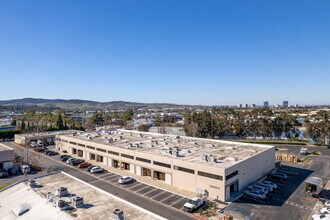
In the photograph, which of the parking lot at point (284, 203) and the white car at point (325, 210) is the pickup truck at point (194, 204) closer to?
the parking lot at point (284, 203)

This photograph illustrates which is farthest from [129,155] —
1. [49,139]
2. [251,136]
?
[251,136]

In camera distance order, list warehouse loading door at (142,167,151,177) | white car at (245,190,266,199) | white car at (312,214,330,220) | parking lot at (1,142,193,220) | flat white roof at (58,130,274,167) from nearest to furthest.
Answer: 1. white car at (312,214,330,220)
2. parking lot at (1,142,193,220)
3. white car at (245,190,266,199)
4. flat white roof at (58,130,274,167)
5. warehouse loading door at (142,167,151,177)

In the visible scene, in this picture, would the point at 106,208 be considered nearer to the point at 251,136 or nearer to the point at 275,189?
the point at 275,189

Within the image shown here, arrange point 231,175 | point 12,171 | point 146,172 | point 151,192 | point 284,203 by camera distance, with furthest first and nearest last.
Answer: point 12,171 < point 146,172 < point 151,192 < point 231,175 < point 284,203

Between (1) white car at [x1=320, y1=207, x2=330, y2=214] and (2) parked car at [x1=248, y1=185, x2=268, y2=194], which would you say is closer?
(1) white car at [x1=320, y1=207, x2=330, y2=214]

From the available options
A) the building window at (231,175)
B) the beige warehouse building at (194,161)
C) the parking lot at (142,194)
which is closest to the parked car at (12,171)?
the parking lot at (142,194)

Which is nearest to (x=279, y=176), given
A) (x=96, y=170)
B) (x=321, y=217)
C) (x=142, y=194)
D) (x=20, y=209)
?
(x=321, y=217)

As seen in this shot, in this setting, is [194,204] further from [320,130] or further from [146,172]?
[320,130]

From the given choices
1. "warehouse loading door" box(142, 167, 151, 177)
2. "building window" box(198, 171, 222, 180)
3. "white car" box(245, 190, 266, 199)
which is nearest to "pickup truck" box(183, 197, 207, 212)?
"building window" box(198, 171, 222, 180)

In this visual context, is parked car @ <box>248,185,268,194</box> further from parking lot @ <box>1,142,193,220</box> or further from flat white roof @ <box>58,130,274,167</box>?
parking lot @ <box>1,142,193,220</box>
